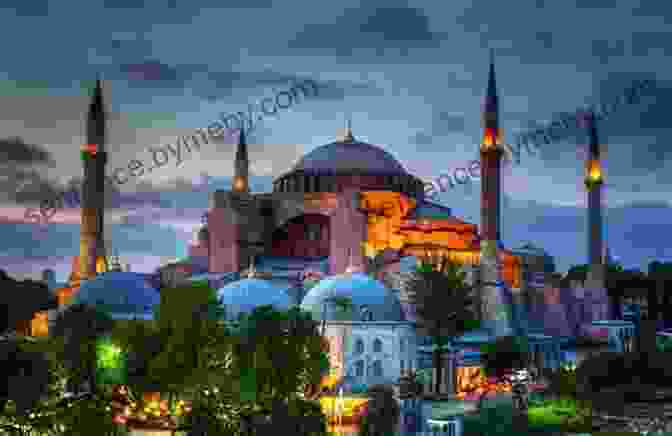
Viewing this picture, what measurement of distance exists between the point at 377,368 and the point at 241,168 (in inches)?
678

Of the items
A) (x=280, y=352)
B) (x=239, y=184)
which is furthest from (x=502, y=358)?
(x=239, y=184)

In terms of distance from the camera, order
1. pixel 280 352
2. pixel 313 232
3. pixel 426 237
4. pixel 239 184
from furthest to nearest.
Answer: pixel 239 184
pixel 313 232
pixel 426 237
pixel 280 352

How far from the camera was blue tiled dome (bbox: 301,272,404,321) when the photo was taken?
34.0 meters

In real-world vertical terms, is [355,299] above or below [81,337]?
above

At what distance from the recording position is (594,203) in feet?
156

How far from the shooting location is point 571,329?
148 feet

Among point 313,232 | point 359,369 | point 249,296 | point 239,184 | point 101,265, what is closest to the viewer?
point 359,369

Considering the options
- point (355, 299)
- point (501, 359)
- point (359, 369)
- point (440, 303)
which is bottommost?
point (359, 369)

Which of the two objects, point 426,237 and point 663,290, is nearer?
point 426,237

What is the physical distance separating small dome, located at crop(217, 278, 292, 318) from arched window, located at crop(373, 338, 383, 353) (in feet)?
10.3

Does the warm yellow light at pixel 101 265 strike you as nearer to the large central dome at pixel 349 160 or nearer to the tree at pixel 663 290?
the large central dome at pixel 349 160

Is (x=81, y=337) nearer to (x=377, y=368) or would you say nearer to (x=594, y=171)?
(x=377, y=368)

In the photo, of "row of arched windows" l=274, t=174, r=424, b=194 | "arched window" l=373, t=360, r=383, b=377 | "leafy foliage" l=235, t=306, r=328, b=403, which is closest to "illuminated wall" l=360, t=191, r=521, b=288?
"row of arched windows" l=274, t=174, r=424, b=194

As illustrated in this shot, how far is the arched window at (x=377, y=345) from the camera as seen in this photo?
33.6m
